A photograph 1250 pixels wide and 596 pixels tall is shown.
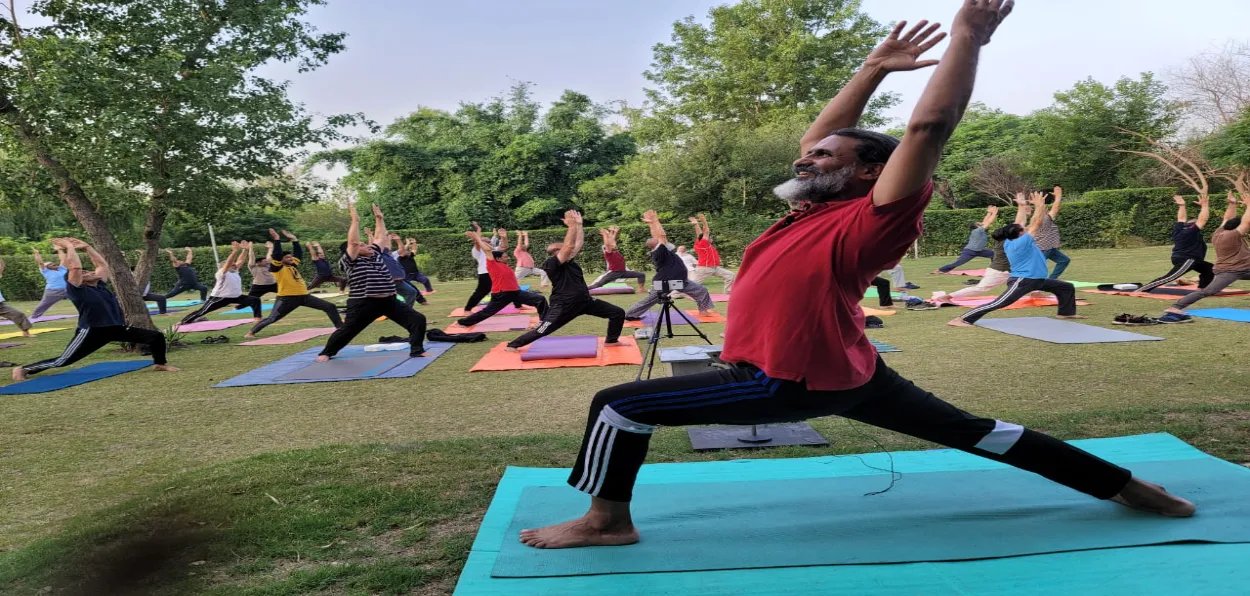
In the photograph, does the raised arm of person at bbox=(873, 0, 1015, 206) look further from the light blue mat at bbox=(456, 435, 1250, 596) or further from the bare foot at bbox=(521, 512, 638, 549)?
the bare foot at bbox=(521, 512, 638, 549)

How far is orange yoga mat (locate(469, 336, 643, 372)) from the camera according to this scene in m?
8.16

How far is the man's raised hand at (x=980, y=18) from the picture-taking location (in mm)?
2080

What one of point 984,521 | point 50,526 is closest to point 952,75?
point 984,521

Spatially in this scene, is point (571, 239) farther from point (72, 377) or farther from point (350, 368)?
point (72, 377)

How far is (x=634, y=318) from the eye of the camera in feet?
37.2

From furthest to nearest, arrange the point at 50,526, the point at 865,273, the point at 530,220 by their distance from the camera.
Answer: the point at 530,220, the point at 50,526, the point at 865,273

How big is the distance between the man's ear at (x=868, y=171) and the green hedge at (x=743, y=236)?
25252mm

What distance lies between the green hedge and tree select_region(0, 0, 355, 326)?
16.1m

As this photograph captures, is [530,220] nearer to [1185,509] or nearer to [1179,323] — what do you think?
[1179,323]

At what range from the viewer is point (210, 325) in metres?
14.3

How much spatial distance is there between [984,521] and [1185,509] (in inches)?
30.5

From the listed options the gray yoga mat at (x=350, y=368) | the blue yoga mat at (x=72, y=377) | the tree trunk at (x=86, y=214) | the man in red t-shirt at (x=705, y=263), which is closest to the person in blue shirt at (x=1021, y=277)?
the man in red t-shirt at (x=705, y=263)

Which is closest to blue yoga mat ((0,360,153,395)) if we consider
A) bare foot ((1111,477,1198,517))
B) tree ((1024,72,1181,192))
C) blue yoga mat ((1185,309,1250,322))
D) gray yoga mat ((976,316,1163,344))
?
bare foot ((1111,477,1198,517))

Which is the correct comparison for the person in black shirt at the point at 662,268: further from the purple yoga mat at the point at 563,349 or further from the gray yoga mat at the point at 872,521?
the gray yoga mat at the point at 872,521
